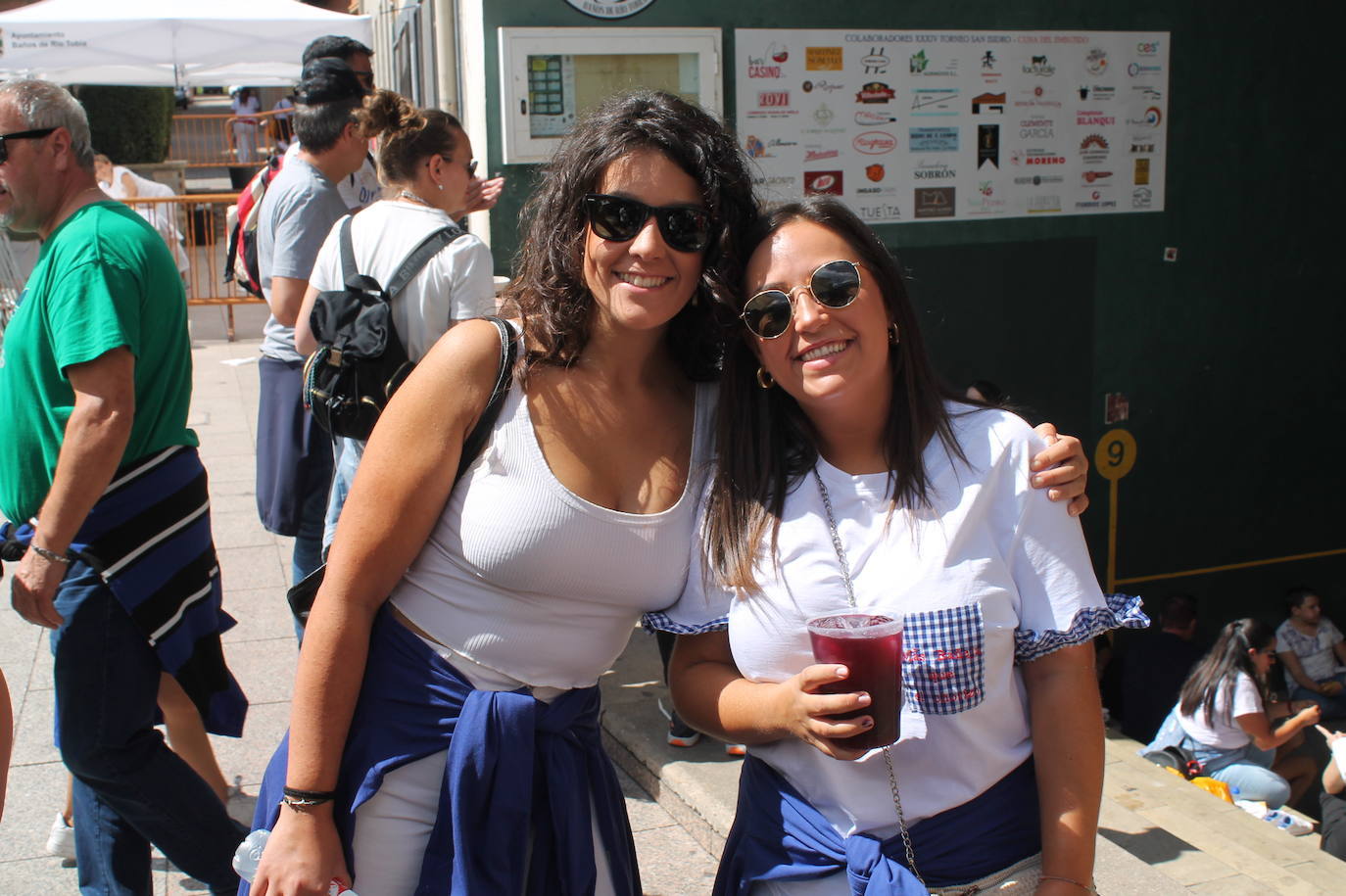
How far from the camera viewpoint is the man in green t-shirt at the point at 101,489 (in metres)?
2.88

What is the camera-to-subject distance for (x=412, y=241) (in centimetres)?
389

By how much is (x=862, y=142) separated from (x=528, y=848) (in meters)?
5.83

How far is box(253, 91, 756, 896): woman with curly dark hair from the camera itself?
1.90 m

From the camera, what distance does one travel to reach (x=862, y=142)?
716 centimetres

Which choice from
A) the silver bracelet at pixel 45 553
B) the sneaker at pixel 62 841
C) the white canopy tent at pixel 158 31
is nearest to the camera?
the silver bracelet at pixel 45 553

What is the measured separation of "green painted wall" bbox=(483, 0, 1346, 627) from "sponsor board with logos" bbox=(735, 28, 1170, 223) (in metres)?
0.12

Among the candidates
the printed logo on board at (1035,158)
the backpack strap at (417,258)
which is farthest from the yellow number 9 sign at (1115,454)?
the backpack strap at (417,258)

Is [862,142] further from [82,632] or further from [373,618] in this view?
[373,618]

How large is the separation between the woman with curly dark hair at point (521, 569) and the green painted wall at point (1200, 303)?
17.6 ft

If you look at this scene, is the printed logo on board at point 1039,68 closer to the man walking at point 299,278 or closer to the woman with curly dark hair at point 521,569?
the man walking at point 299,278

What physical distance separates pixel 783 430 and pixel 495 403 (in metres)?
0.47

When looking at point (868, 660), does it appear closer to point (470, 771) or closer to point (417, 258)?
point (470, 771)

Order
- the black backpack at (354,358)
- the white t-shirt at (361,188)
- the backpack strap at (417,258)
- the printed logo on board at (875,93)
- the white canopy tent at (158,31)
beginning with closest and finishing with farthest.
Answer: the black backpack at (354,358) < the backpack strap at (417,258) < the white t-shirt at (361,188) < the printed logo on board at (875,93) < the white canopy tent at (158,31)

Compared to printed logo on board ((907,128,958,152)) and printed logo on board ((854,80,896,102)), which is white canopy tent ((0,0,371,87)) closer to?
printed logo on board ((854,80,896,102))
